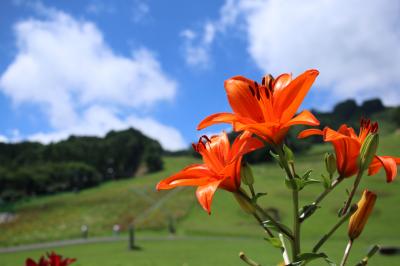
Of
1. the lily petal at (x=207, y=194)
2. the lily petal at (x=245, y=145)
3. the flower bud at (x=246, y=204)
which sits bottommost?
the flower bud at (x=246, y=204)

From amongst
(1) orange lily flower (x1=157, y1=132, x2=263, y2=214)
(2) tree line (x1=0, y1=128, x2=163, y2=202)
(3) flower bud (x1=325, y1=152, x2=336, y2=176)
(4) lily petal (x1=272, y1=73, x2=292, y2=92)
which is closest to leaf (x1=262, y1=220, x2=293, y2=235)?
(1) orange lily flower (x1=157, y1=132, x2=263, y2=214)

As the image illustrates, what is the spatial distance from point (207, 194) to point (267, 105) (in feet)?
1.06

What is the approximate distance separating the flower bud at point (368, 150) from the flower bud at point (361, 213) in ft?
0.35

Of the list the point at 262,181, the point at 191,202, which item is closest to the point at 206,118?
the point at 191,202

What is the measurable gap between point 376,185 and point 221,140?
30.2m

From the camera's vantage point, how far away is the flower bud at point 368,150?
102cm

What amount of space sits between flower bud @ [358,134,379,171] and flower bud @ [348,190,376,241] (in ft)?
0.35

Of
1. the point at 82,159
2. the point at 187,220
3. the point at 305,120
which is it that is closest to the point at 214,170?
the point at 305,120

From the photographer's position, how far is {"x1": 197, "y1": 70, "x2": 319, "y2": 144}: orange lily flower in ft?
3.36

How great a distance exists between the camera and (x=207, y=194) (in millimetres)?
977

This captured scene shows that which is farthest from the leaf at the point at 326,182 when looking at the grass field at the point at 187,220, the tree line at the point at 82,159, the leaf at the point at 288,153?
the tree line at the point at 82,159

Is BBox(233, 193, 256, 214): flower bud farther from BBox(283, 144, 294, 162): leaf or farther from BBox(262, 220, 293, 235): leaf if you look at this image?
BBox(283, 144, 294, 162): leaf

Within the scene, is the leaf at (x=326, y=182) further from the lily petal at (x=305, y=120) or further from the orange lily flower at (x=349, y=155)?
the lily petal at (x=305, y=120)

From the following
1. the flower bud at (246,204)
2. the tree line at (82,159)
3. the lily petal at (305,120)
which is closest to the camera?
the lily petal at (305,120)
